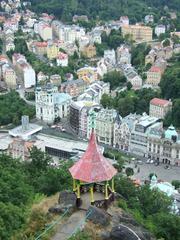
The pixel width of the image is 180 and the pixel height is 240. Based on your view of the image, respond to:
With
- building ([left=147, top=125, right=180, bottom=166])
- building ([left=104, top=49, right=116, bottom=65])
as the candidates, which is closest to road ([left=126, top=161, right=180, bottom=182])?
building ([left=147, top=125, right=180, bottom=166])

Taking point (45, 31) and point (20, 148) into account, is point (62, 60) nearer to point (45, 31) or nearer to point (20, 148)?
point (45, 31)

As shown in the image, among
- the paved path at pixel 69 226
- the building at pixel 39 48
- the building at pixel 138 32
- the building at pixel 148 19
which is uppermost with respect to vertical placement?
the building at pixel 148 19

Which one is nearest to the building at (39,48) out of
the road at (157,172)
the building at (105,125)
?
the building at (105,125)

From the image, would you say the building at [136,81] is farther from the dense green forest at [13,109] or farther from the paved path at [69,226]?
the paved path at [69,226]

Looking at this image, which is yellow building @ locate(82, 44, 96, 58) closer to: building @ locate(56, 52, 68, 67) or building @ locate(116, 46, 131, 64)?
building @ locate(116, 46, 131, 64)

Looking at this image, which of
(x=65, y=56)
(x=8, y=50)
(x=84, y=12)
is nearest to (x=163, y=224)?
(x=65, y=56)

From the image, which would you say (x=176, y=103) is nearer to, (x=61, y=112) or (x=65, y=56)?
(x=61, y=112)

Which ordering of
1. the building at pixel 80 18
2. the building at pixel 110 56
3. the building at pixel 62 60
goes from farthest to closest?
the building at pixel 80 18, the building at pixel 110 56, the building at pixel 62 60
